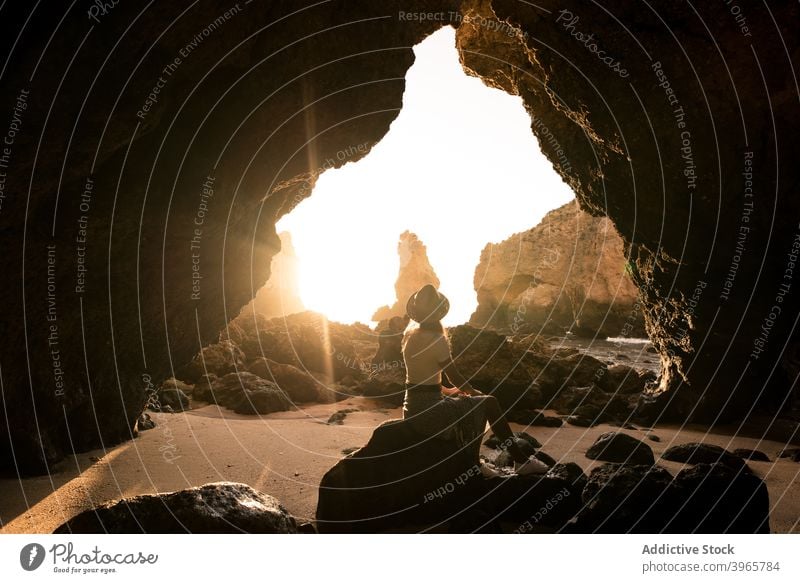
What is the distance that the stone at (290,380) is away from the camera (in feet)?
48.9

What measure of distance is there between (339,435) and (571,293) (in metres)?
50.0

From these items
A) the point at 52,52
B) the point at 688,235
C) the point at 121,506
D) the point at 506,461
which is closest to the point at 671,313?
the point at 688,235

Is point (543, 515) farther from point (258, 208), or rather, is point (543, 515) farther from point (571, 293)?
point (571, 293)

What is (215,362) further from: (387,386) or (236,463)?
(236,463)

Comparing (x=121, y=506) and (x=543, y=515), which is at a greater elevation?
(x=121, y=506)

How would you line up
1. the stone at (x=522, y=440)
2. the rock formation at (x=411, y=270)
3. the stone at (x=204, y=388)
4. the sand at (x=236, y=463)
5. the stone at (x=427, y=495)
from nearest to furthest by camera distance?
the stone at (x=427, y=495), the sand at (x=236, y=463), the stone at (x=522, y=440), the stone at (x=204, y=388), the rock formation at (x=411, y=270)

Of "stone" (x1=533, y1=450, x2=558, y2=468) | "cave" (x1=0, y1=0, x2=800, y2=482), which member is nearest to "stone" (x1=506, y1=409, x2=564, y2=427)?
"cave" (x1=0, y1=0, x2=800, y2=482)

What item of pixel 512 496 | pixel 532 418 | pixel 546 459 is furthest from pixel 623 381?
pixel 512 496

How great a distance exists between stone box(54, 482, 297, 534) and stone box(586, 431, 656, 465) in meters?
5.12

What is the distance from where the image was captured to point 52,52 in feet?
16.3

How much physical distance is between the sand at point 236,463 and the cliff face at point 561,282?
3819 centimetres

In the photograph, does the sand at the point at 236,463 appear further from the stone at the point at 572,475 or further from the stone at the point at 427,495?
the stone at the point at 572,475

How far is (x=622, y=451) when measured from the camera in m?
7.09
